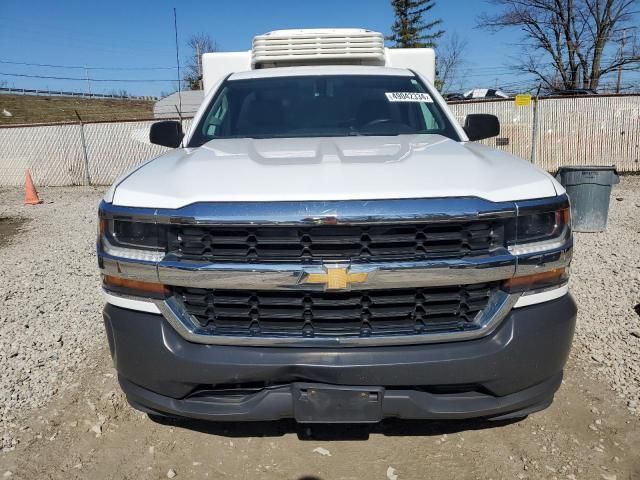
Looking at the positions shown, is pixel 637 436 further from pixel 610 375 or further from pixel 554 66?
pixel 554 66

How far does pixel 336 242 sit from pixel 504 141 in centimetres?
1318

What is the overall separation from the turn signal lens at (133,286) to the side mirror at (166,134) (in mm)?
1578

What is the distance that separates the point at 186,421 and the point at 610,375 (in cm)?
268

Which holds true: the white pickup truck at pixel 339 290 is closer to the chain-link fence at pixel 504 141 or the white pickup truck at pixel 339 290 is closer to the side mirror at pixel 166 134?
the side mirror at pixel 166 134

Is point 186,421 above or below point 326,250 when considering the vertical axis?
below

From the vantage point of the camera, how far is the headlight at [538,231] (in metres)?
2.12

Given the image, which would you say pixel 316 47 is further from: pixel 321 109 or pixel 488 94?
pixel 488 94

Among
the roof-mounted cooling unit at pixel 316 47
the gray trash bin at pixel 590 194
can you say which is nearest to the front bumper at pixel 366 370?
the roof-mounted cooling unit at pixel 316 47

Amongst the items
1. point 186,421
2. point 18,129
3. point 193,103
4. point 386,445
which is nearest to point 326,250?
point 386,445

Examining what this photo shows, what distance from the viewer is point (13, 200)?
1284 cm

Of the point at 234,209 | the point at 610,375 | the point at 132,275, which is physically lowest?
the point at 610,375

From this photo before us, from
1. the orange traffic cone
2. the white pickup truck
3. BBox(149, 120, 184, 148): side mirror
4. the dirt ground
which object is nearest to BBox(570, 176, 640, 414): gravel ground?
the dirt ground

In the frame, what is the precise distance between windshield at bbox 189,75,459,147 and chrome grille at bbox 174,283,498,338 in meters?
1.45

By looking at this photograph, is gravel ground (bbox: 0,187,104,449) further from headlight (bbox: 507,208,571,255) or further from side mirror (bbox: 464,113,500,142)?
side mirror (bbox: 464,113,500,142)
